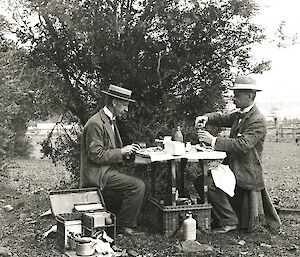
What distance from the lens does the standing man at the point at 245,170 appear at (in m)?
7.10

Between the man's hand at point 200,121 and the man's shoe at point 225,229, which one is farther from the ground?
the man's hand at point 200,121

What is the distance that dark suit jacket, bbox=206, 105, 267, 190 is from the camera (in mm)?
7055

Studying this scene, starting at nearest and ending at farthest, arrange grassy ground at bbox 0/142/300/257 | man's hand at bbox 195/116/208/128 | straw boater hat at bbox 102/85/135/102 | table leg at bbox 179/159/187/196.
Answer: grassy ground at bbox 0/142/300/257 < straw boater hat at bbox 102/85/135/102 < man's hand at bbox 195/116/208/128 < table leg at bbox 179/159/187/196

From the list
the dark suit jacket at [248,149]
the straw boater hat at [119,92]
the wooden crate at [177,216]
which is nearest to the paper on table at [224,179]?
the dark suit jacket at [248,149]

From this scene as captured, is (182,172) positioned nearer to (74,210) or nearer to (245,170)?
(245,170)

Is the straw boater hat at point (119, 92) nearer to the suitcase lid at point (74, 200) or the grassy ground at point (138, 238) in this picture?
the suitcase lid at point (74, 200)

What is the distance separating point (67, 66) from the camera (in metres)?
8.73

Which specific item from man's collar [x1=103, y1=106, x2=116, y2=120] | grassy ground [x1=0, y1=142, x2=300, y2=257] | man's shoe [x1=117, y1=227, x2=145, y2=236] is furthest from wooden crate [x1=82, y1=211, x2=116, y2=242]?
man's collar [x1=103, y1=106, x2=116, y2=120]

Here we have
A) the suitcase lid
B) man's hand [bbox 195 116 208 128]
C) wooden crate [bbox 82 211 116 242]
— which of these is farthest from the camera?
man's hand [bbox 195 116 208 128]

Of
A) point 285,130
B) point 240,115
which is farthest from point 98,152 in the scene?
point 285,130

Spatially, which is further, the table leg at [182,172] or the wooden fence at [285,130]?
the wooden fence at [285,130]

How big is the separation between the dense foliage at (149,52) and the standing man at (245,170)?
48.5 inches

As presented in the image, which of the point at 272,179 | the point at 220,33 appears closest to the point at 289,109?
the point at 272,179

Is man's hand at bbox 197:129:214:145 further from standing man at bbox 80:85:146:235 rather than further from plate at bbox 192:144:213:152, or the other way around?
standing man at bbox 80:85:146:235
